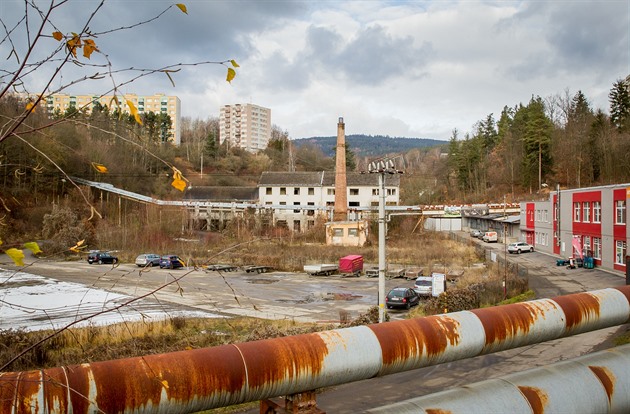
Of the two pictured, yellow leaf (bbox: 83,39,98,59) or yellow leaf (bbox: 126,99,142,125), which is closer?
yellow leaf (bbox: 126,99,142,125)

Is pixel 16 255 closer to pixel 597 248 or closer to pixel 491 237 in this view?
pixel 597 248

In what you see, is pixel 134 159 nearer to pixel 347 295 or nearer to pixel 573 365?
pixel 347 295

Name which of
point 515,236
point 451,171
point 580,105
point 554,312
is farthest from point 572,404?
point 451,171

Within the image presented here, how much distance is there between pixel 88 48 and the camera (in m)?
2.19

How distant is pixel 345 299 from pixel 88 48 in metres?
26.1

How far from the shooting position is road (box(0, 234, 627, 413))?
10.6 metres

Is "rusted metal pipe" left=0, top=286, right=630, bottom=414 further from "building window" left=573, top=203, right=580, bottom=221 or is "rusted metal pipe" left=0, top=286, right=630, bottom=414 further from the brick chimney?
the brick chimney

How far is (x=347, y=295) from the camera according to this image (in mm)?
28812

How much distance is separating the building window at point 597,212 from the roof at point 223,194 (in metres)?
48.6

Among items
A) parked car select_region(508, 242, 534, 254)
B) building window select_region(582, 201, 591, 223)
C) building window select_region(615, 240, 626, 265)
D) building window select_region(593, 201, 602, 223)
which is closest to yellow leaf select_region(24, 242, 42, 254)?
building window select_region(615, 240, 626, 265)

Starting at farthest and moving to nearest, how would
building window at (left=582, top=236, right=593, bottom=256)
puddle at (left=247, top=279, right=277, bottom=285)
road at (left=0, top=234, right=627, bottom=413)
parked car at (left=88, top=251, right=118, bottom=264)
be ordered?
parked car at (left=88, top=251, right=118, bottom=264) < building window at (left=582, top=236, right=593, bottom=256) < puddle at (left=247, top=279, right=277, bottom=285) < road at (left=0, top=234, right=627, bottom=413)

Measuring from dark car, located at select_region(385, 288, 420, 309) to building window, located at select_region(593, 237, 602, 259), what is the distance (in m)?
17.4

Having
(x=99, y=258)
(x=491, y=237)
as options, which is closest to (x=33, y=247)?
(x=99, y=258)

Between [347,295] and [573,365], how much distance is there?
25.9 m
